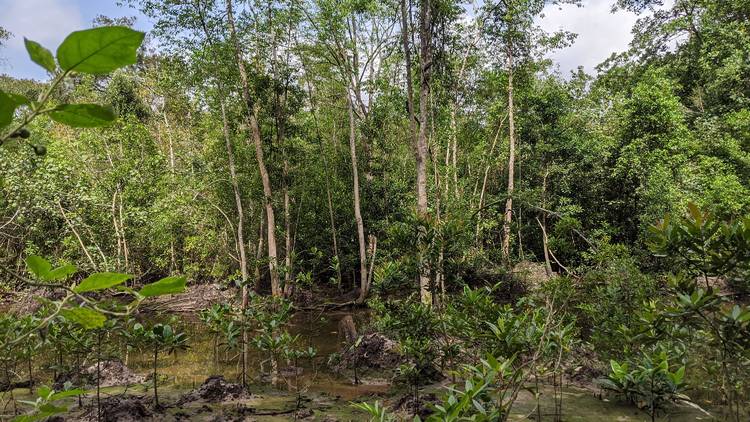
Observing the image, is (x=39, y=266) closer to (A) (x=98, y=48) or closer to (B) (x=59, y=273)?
(B) (x=59, y=273)

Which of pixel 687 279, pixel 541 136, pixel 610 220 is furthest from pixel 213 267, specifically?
pixel 687 279

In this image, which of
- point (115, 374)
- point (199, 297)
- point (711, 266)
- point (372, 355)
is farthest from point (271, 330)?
point (199, 297)

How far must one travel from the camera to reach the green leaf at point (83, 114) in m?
0.48

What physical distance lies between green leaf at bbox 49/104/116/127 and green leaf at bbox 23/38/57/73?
4 centimetres

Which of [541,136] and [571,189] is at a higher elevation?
[541,136]

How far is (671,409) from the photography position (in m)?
4.02

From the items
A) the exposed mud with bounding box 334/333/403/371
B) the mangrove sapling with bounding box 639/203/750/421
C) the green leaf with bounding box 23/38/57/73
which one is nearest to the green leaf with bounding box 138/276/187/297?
the green leaf with bounding box 23/38/57/73

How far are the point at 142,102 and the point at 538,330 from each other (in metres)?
21.4

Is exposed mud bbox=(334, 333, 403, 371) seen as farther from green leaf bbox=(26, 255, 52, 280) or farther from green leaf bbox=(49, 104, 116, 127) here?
green leaf bbox=(49, 104, 116, 127)

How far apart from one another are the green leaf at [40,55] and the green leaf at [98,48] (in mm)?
41

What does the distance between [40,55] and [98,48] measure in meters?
0.09

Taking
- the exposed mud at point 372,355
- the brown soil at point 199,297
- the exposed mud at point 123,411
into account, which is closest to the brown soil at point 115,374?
the exposed mud at point 123,411

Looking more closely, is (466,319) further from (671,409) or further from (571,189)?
(571,189)

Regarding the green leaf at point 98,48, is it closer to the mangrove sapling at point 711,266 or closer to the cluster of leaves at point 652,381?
the mangrove sapling at point 711,266
